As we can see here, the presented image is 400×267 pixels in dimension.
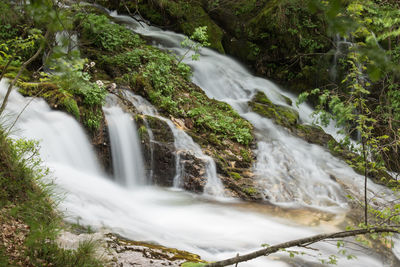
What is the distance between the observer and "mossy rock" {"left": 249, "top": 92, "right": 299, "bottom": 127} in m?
9.95

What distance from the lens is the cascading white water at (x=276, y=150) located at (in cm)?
702

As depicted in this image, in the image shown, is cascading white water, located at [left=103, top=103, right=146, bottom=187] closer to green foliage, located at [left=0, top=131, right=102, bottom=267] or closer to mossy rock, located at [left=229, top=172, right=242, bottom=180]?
mossy rock, located at [left=229, top=172, right=242, bottom=180]

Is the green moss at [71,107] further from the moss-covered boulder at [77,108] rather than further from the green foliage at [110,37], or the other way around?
the green foliage at [110,37]

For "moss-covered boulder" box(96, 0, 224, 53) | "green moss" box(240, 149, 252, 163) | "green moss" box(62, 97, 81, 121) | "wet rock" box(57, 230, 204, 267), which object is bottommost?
"wet rock" box(57, 230, 204, 267)

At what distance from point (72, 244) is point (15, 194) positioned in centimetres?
72

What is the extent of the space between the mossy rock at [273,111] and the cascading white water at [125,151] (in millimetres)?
4885

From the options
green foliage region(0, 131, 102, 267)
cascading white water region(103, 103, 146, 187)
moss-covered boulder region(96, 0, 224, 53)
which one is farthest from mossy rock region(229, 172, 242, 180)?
moss-covered boulder region(96, 0, 224, 53)

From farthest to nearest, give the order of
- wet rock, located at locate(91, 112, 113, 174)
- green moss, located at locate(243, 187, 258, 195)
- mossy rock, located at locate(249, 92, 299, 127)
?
1. mossy rock, located at locate(249, 92, 299, 127)
2. green moss, located at locate(243, 187, 258, 195)
3. wet rock, located at locate(91, 112, 113, 174)

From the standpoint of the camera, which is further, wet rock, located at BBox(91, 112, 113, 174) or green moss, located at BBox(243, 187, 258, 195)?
green moss, located at BBox(243, 187, 258, 195)

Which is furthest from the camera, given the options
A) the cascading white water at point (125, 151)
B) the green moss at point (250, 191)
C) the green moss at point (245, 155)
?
the green moss at point (245, 155)

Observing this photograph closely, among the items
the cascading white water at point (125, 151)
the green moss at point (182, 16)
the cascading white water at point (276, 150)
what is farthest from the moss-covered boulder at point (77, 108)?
the green moss at point (182, 16)

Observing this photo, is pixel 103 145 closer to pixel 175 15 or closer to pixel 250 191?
pixel 250 191

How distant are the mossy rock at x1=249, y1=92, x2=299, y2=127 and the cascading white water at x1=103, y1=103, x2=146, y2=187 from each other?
4.89 meters

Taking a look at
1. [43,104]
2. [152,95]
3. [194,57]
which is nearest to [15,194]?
[43,104]
